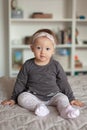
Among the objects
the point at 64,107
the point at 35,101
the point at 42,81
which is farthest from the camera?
the point at 42,81

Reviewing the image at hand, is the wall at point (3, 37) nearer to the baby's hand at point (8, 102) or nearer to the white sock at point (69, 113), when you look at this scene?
the baby's hand at point (8, 102)

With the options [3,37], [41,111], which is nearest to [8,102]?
[41,111]

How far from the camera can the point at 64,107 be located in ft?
3.98

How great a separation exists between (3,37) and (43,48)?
1.66 m

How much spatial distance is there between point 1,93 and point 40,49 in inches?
15.0

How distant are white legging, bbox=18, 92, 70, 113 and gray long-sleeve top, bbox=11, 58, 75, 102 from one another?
1.7 inches

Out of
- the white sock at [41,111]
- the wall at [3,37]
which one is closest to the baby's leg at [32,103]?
the white sock at [41,111]

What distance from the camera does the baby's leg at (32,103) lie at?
1.18 metres

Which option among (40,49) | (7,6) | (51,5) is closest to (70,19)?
(51,5)

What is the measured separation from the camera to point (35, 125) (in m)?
1.07

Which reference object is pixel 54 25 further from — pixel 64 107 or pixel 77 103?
pixel 64 107

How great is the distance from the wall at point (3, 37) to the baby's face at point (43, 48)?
162 centimetres

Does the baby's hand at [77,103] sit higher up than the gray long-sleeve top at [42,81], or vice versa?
the gray long-sleeve top at [42,81]

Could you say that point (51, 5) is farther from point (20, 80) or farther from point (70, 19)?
point (20, 80)
